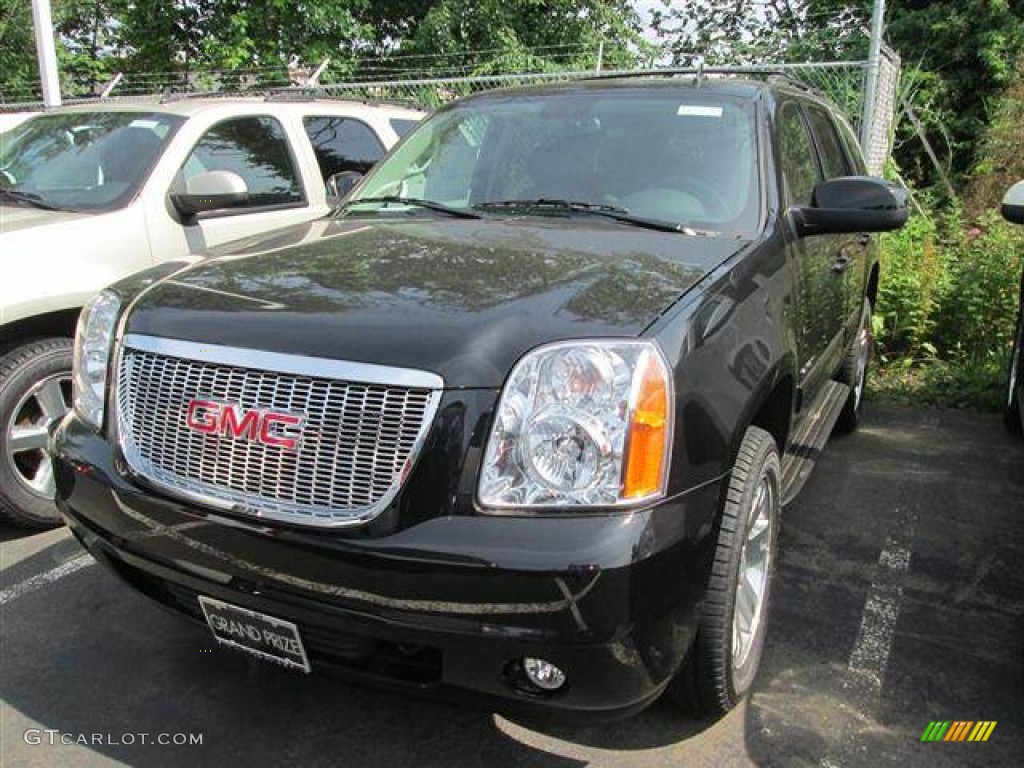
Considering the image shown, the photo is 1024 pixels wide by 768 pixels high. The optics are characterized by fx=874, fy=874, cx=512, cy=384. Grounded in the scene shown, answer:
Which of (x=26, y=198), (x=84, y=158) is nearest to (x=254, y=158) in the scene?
(x=84, y=158)

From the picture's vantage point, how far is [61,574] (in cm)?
355

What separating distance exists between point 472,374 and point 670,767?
1308mm

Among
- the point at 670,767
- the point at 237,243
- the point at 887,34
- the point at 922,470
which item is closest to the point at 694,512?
the point at 670,767

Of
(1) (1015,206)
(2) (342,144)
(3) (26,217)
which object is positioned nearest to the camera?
(1) (1015,206)

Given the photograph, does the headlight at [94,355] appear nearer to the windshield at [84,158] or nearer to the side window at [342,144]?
the windshield at [84,158]

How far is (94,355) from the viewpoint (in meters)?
2.60

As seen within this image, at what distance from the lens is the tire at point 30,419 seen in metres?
3.74

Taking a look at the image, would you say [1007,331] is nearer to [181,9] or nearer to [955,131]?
[955,131]

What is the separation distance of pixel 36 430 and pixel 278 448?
7.84 ft

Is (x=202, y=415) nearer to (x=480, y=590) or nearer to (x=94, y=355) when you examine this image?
(x=94, y=355)

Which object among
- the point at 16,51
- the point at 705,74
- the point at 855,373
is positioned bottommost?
the point at 855,373

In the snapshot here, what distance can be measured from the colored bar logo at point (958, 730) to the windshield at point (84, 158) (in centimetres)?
404

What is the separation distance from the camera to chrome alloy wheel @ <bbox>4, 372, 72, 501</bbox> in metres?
3.81

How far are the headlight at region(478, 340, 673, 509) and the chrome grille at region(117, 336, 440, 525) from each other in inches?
7.8
